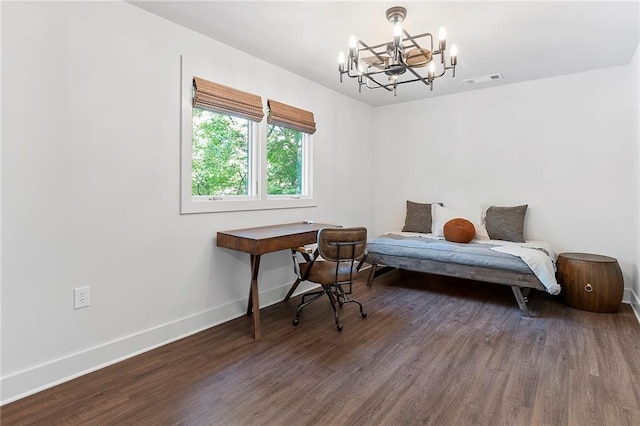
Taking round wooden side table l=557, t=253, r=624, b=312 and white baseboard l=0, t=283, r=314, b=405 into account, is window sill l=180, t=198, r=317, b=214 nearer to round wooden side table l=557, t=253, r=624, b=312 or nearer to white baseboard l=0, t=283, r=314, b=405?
white baseboard l=0, t=283, r=314, b=405

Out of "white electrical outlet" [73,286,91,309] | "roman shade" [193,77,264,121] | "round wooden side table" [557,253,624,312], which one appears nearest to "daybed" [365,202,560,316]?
"round wooden side table" [557,253,624,312]

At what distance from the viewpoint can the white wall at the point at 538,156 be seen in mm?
3498

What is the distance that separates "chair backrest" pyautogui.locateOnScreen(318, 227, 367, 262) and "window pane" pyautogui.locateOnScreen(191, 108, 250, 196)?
100 cm

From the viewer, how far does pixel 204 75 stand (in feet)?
9.04

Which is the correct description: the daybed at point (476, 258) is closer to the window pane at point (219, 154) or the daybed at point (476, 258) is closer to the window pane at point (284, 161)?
the window pane at point (284, 161)

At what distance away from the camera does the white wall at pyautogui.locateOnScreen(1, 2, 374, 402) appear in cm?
186

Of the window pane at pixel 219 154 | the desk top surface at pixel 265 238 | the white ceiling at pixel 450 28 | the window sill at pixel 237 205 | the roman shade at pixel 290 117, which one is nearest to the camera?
the white ceiling at pixel 450 28

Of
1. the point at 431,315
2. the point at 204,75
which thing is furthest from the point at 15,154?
the point at 431,315

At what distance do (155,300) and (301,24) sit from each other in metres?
2.31

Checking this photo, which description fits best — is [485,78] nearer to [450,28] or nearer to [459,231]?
[450,28]

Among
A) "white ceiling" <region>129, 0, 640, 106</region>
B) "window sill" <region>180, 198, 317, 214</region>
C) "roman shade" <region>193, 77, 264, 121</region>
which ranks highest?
"white ceiling" <region>129, 0, 640, 106</region>

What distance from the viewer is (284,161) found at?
3.64 meters

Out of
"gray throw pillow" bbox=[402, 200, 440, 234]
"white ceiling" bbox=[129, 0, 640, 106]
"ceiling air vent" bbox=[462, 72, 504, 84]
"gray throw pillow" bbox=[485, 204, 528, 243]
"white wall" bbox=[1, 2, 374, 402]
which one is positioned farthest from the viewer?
"gray throw pillow" bbox=[402, 200, 440, 234]

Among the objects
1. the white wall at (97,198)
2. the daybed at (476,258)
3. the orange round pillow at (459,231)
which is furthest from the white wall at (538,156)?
the white wall at (97,198)
